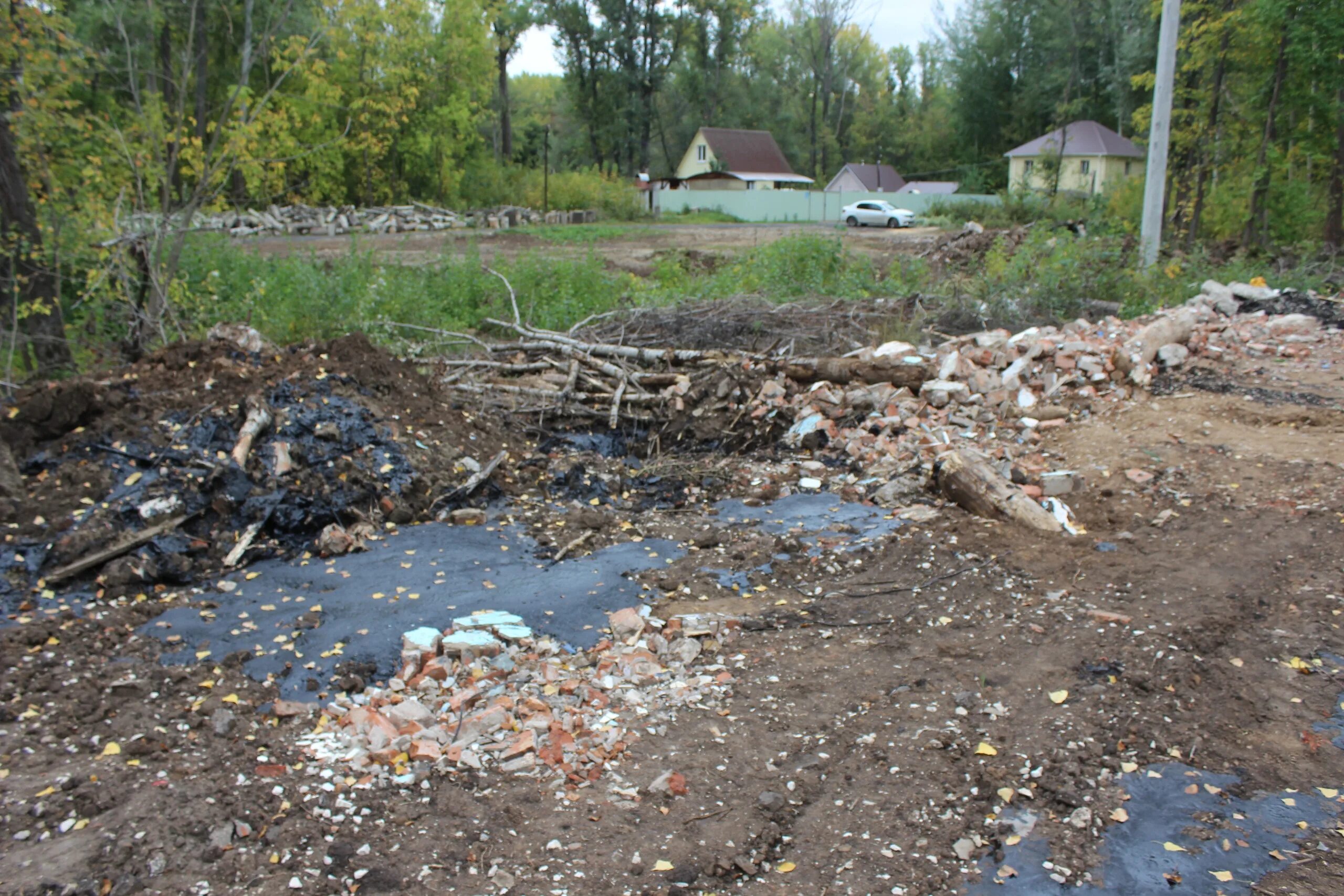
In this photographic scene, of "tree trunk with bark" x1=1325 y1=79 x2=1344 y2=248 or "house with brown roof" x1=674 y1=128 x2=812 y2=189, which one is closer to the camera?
"tree trunk with bark" x1=1325 y1=79 x2=1344 y2=248


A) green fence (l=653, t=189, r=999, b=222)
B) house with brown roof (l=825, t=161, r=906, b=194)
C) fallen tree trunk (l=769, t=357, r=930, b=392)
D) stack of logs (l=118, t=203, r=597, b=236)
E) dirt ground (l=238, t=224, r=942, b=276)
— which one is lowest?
fallen tree trunk (l=769, t=357, r=930, b=392)

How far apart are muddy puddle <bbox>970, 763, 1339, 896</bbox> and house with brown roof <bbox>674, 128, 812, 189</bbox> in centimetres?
4734

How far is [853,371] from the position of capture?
8188 millimetres

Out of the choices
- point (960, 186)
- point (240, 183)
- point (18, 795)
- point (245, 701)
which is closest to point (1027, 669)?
point (245, 701)

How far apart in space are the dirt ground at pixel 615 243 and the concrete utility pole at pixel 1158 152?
5.64m

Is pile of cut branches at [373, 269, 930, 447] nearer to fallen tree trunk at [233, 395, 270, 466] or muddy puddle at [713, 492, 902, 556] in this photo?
muddy puddle at [713, 492, 902, 556]

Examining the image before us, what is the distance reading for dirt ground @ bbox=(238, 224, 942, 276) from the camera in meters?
17.4

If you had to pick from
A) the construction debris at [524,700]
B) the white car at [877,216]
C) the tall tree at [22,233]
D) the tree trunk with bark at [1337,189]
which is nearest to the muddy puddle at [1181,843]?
the construction debris at [524,700]

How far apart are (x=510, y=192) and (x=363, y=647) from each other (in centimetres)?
3164

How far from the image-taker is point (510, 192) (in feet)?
111

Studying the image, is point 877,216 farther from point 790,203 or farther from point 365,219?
point 365,219

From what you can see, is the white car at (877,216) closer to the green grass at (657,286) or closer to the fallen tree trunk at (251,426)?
the green grass at (657,286)

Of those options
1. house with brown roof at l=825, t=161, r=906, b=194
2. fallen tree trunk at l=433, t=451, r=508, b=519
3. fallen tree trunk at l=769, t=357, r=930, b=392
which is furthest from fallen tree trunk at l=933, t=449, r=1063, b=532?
house with brown roof at l=825, t=161, r=906, b=194

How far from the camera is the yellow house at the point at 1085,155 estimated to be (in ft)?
125
